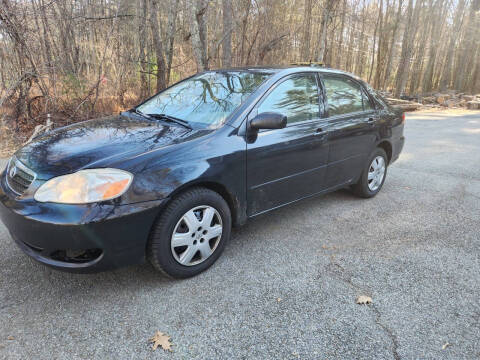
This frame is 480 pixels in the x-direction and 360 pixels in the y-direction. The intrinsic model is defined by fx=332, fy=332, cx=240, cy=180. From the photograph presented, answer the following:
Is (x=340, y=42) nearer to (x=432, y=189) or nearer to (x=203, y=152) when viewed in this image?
(x=432, y=189)

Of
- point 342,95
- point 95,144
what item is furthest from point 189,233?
point 342,95

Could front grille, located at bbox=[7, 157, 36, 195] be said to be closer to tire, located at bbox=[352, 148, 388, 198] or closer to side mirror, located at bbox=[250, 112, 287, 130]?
side mirror, located at bbox=[250, 112, 287, 130]

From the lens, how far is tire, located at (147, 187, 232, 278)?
2.26m

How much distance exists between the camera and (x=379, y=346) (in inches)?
76.0

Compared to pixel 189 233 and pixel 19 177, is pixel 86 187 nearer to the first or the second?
pixel 19 177

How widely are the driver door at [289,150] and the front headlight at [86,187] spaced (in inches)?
41.0

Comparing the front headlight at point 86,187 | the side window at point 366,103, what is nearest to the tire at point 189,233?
the front headlight at point 86,187

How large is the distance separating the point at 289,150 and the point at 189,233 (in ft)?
3.91

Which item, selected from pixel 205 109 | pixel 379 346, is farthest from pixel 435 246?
pixel 205 109

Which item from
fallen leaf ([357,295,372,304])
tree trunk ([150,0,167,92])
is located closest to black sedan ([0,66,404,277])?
fallen leaf ([357,295,372,304])

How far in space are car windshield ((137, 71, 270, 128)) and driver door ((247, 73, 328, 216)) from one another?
228mm

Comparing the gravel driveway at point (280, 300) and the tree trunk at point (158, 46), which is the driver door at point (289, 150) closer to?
the gravel driveway at point (280, 300)

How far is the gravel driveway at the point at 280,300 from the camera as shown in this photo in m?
1.90

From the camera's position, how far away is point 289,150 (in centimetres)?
298
